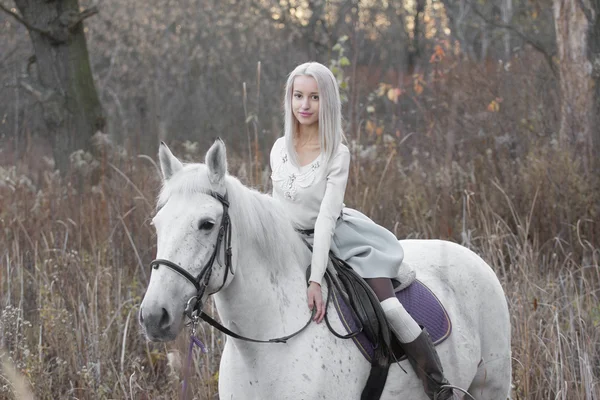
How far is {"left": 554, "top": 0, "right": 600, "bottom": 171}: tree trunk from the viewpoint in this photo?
6064 mm

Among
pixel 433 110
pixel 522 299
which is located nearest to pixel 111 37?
pixel 433 110

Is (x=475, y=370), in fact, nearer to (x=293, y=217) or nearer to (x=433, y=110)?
(x=293, y=217)

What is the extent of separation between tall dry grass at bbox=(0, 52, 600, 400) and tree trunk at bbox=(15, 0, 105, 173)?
87 centimetres

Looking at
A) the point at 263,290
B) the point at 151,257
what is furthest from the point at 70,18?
the point at 263,290

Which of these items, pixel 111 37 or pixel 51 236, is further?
pixel 111 37

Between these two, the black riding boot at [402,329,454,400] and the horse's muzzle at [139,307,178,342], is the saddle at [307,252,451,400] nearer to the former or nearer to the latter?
the black riding boot at [402,329,454,400]

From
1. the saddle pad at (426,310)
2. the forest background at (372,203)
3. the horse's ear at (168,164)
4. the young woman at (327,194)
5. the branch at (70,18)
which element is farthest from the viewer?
the branch at (70,18)

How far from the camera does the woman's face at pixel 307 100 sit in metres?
2.79

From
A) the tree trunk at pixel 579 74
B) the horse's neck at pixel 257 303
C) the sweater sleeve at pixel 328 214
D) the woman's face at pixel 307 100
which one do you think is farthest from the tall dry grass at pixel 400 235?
the woman's face at pixel 307 100

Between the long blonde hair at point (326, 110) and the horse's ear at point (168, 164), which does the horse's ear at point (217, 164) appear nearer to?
the horse's ear at point (168, 164)

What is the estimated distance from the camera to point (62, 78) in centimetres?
803

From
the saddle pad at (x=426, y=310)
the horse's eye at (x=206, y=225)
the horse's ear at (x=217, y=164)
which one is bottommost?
the saddle pad at (x=426, y=310)

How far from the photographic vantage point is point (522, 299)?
400 centimetres

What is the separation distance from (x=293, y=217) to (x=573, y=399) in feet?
5.80
